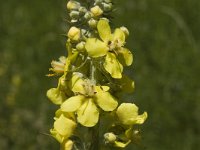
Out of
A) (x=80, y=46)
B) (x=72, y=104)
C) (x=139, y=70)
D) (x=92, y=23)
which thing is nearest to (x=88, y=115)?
(x=72, y=104)

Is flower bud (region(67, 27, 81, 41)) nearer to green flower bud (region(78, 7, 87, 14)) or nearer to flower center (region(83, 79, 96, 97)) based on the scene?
green flower bud (region(78, 7, 87, 14))

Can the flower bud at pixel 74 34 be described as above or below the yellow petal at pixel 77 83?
above

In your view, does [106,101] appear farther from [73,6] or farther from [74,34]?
[73,6]

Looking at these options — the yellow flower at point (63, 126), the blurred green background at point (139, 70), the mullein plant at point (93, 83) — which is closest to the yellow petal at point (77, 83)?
the mullein plant at point (93, 83)

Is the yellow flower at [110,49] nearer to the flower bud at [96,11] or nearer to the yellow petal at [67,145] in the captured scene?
the flower bud at [96,11]

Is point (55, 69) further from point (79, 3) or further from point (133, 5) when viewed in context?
point (133, 5)

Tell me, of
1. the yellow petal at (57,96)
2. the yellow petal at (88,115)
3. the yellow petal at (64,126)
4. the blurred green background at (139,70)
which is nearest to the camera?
the yellow petal at (88,115)

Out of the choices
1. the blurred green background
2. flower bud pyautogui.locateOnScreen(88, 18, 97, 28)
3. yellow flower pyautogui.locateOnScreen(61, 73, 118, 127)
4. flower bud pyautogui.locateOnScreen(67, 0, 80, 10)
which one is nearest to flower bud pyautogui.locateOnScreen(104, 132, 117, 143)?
yellow flower pyautogui.locateOnScreen(61, 73, 118, 127)
